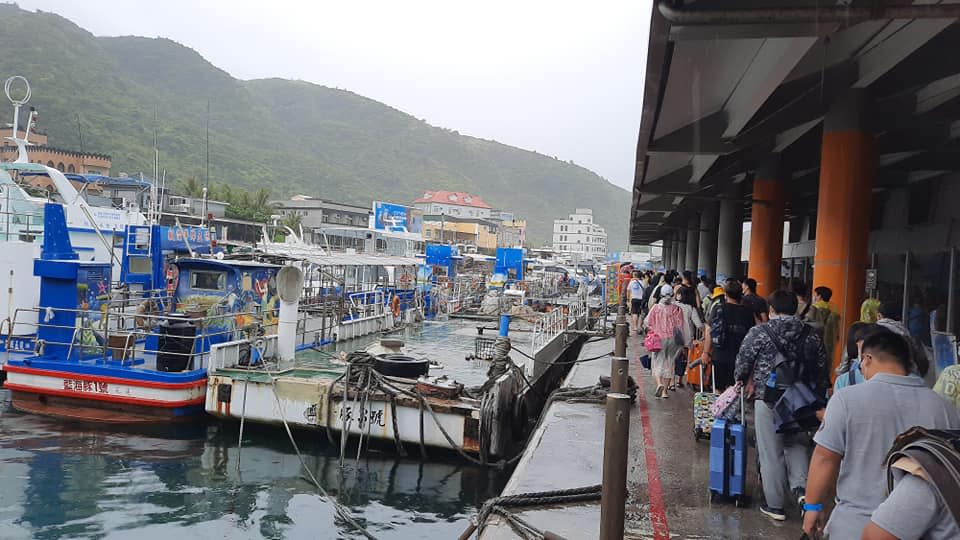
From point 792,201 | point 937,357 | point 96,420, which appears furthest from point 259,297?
point 792,201

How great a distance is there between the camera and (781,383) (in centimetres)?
495

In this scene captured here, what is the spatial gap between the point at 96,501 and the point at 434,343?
33.2ft

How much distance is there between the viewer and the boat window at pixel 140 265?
15820 millimetres

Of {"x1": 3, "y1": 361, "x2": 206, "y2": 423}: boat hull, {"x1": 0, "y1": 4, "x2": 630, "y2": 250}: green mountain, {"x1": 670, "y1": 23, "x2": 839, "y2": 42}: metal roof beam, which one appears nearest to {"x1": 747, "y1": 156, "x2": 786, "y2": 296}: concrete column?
{"x1": 670, "y1": 23, "x2": 839, "y2": 42}: metal roof beam

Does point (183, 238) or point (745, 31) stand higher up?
point (745, 31)

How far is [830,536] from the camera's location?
3201 millimetres

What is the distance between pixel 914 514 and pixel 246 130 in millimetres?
146699

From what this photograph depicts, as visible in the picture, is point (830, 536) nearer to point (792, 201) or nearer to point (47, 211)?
point (47, 211)

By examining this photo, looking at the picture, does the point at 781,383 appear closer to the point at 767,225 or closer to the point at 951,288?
the point at 951,288

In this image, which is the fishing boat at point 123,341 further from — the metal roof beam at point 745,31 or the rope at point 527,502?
the metal roof beam at point 745,31

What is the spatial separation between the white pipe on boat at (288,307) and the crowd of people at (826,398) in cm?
676

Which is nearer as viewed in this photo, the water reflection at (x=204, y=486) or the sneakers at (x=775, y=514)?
the sneakers at (x=775, y=514)

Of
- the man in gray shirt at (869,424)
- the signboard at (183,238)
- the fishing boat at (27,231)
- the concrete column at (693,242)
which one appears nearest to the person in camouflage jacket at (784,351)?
the man in gray shirt at (869,424)

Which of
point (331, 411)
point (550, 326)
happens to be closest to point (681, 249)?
point (550, 326)
